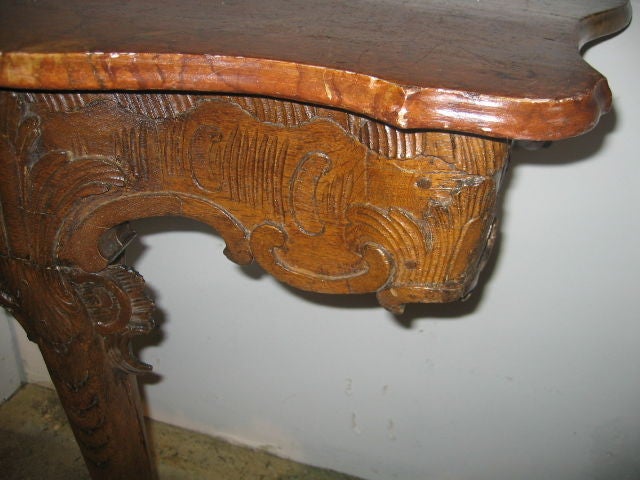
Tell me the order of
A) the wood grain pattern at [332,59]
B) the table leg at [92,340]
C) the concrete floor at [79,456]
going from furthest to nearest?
the concrete floor at [79,456], the table leg at [92,340], the wood grain pattern at [332,59]

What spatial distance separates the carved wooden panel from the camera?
38cm

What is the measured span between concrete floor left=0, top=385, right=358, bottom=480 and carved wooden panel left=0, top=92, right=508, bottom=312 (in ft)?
2.21

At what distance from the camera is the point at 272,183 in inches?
16.5

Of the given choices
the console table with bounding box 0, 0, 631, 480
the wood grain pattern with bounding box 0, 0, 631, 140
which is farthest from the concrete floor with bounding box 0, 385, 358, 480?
the wood grain pattern with bounding box 0, 0, 631, 140

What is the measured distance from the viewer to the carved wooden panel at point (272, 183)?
38cm

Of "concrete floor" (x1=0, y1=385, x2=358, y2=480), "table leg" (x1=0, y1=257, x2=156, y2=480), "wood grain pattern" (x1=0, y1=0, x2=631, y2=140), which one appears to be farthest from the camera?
"concrete floor" (x1=0, y1=385, x2=358, y2=480)

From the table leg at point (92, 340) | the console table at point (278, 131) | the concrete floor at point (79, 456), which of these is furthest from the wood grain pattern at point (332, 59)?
the concrete floor at point (79, 456)

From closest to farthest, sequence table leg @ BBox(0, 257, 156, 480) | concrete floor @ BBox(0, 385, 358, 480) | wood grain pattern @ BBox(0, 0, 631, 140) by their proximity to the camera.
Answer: wood grain pattern @ BBox(0, 0, 631, 140)
table leg @ BBox(0, 257, 156, 480)
concrete floor @ BBox(0, 385, 358, 480)

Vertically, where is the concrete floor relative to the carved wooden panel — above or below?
below

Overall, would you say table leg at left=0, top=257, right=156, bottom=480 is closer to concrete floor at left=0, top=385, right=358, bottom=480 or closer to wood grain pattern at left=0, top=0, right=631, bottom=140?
wood grain pattern at left=0, top=0, right=631, bottom=140

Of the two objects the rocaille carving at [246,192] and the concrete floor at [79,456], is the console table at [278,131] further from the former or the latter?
the concrete floor at [79,456]

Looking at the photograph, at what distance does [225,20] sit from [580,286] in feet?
1.89

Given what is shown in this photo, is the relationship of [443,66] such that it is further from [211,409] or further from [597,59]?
[211,409]

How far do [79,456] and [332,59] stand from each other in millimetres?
927
